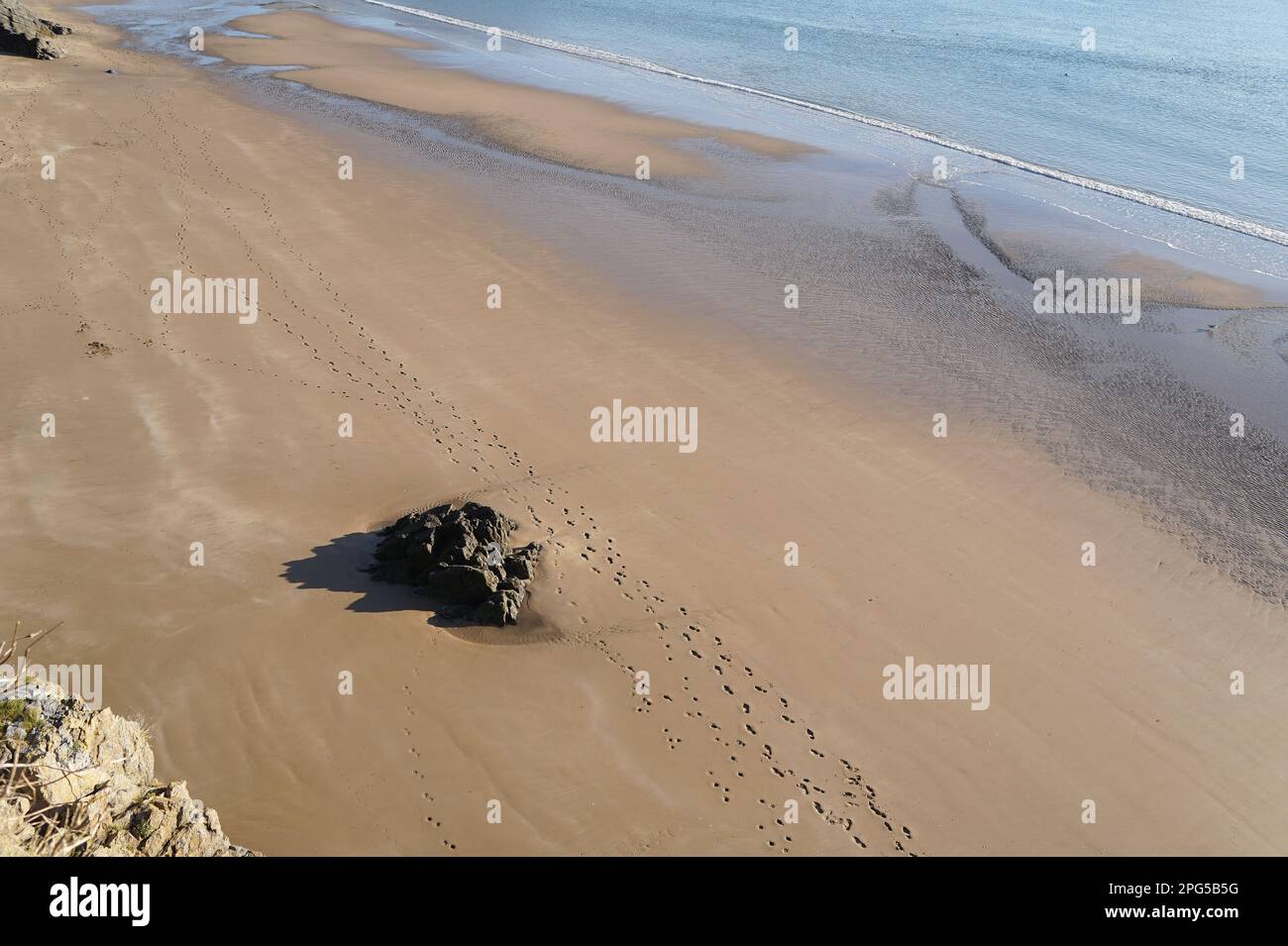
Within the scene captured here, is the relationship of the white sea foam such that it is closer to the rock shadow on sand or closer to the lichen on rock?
the rock shadow on sand

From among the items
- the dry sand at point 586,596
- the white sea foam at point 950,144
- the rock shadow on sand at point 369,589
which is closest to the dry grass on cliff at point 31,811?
the dry sand at point 586,596

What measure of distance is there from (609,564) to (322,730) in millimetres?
3698

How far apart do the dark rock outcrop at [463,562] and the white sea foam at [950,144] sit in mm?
21720

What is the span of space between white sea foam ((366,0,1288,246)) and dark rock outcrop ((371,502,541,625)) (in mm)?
21720

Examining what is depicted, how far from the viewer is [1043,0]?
5772 centimetres

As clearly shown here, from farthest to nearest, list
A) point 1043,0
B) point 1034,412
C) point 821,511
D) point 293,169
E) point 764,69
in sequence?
point 1043,0
point 764,69
point 293,169
point 1034,412
point 821,511

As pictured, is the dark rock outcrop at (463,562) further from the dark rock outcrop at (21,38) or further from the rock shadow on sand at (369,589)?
the dark rock outcrop at (21,38)

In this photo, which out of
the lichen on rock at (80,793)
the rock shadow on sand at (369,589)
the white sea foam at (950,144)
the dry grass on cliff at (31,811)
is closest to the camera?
the dry grass on cliff at (31,811)

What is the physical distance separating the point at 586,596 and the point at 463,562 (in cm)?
143

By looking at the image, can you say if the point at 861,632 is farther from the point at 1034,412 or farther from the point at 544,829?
the point at 1034,412

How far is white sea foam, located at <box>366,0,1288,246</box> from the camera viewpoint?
76.4 ft

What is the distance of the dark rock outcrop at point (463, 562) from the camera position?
9.82m

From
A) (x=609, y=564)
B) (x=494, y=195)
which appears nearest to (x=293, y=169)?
(x=494, y=195)

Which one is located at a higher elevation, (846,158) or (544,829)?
(846,158)
